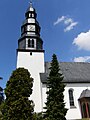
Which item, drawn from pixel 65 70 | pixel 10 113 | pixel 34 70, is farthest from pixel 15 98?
pixel 65 70

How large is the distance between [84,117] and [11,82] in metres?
15.1

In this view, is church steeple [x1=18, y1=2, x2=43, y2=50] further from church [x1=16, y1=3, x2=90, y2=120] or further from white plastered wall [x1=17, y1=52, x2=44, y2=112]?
white plastered wall [x1=17, y1=52, x2=44, y2=112]

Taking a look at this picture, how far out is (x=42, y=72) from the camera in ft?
98.1

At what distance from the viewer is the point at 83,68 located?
1316 inches

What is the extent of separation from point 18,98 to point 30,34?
58.5 feet

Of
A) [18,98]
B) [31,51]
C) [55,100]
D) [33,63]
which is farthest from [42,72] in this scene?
[18,98]

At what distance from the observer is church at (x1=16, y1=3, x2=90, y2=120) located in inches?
1067

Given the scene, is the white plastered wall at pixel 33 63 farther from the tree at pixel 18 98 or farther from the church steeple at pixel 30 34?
the tree at pixel 18 98

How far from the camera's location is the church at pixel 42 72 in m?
27.1

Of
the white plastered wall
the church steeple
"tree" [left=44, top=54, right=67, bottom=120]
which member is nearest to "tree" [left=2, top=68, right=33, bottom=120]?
"tree" [left=44, top=54, right=67, bottom=120]

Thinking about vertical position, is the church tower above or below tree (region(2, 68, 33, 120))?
above

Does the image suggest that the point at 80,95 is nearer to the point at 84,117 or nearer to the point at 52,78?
the point at 84,117

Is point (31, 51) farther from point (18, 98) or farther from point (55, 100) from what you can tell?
point (18, 98)

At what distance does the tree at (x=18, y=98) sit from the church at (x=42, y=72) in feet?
38.4
